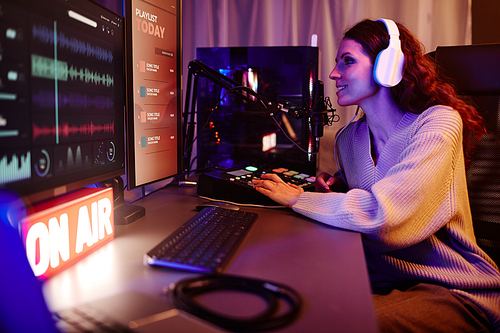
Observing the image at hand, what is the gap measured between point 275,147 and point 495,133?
0.85m

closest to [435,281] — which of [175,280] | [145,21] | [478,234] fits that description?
[478,234]

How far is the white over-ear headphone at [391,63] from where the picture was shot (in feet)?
3.49

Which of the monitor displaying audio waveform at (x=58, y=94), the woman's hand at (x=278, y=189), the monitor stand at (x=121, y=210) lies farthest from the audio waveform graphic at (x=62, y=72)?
the woman's hand at (x=278, y=189)

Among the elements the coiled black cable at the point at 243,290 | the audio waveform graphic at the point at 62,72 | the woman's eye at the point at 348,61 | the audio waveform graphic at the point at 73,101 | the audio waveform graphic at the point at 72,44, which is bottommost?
the coiled black cable at the point at 243,290

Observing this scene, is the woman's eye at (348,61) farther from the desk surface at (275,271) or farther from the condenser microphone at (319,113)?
the desk surface at (275,271)

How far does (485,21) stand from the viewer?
6.48ft

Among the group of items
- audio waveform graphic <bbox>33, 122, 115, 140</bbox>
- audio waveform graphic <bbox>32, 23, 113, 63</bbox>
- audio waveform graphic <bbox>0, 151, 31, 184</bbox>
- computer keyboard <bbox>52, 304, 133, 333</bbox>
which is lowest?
computer keyboard <bbox>52, 304, 133, 333</bbox>

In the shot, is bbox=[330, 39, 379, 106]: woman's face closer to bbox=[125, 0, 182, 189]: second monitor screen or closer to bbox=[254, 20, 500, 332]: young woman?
bbox=[254, 20, 500, 332]: young woman

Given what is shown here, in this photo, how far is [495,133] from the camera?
1.18m

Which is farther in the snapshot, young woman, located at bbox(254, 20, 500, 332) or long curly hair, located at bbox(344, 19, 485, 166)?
long curly hair, located at bbox(344, 19, 485, 166)

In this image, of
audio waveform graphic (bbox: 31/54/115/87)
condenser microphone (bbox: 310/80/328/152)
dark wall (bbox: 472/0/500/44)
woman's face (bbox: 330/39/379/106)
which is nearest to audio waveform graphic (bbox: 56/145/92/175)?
audio waveform graphic (bbox: 31/54/115/87)

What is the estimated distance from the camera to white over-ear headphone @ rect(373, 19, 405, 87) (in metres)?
1.06

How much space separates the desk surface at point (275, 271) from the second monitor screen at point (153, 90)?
0.69 feet

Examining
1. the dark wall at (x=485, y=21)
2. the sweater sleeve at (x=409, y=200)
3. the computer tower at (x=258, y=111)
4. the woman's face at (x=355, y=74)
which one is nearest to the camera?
the sweater sleeve at (x=409, y=200)
